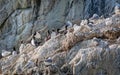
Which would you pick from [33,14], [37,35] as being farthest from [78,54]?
[33,14]

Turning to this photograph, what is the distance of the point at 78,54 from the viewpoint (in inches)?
870

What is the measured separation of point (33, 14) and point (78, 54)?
1444cm

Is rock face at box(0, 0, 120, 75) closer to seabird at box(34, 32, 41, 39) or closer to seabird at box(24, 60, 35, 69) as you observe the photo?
seabird at box(24, 60, 35, 69)

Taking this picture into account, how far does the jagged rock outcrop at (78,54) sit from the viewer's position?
21141mm

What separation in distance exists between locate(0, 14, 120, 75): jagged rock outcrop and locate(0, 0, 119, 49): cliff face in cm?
861

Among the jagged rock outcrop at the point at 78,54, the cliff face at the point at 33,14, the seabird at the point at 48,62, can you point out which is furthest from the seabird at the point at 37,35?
the seabird at the point at 48,62

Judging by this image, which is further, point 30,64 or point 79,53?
point 30,64

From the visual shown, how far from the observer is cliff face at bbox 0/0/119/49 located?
3425 centimetres

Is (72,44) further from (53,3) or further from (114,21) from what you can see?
(53,3)

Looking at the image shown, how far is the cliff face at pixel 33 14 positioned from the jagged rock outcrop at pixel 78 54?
28.2 ft

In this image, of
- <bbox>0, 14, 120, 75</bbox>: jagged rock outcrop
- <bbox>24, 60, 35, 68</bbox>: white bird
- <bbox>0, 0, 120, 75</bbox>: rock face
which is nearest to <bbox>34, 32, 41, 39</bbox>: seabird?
<bbox>0, 0, 120, 75</bbox>: rock face

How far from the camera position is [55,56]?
22.8 metres

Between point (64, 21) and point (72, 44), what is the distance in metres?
11.7

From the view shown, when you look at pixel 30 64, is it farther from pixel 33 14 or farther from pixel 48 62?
pixel 33 14
